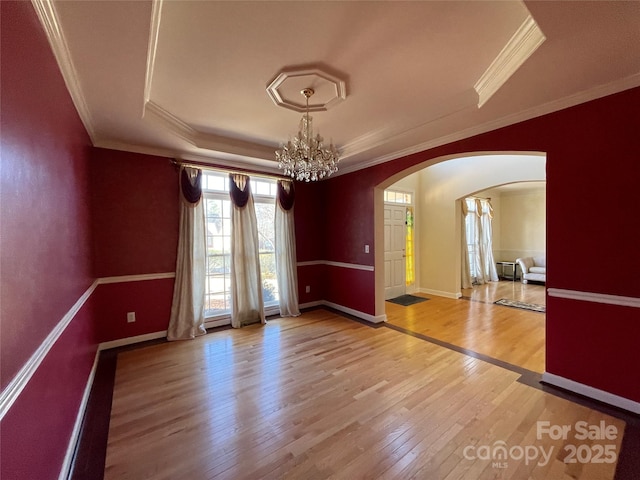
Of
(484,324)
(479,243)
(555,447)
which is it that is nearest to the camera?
(555,447)

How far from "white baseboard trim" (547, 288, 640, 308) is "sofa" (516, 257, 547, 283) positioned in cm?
581

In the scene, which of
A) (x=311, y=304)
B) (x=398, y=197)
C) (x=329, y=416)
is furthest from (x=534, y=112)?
(x=311, y=304)

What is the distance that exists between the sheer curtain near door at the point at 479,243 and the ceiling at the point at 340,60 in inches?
202

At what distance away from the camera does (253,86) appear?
2.35m

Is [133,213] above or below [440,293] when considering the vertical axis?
above

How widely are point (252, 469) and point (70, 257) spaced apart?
6.41 feet

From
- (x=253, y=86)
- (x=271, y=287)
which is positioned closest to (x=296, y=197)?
(x=271, y=287)

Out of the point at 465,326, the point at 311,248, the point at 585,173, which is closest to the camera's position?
the point at 585,173

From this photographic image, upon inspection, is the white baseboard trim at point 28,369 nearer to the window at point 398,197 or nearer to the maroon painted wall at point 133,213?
the maroon painted wall at point 133,213

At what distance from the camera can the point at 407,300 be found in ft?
18.6

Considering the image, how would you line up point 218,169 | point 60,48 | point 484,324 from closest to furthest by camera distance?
point 60,48
point 218,169
point 484,324

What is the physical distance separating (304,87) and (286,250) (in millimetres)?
2859

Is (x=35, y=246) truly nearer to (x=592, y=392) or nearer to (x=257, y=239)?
(x=257, y=239)

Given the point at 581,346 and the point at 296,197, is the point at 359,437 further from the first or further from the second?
the point at 296,197
